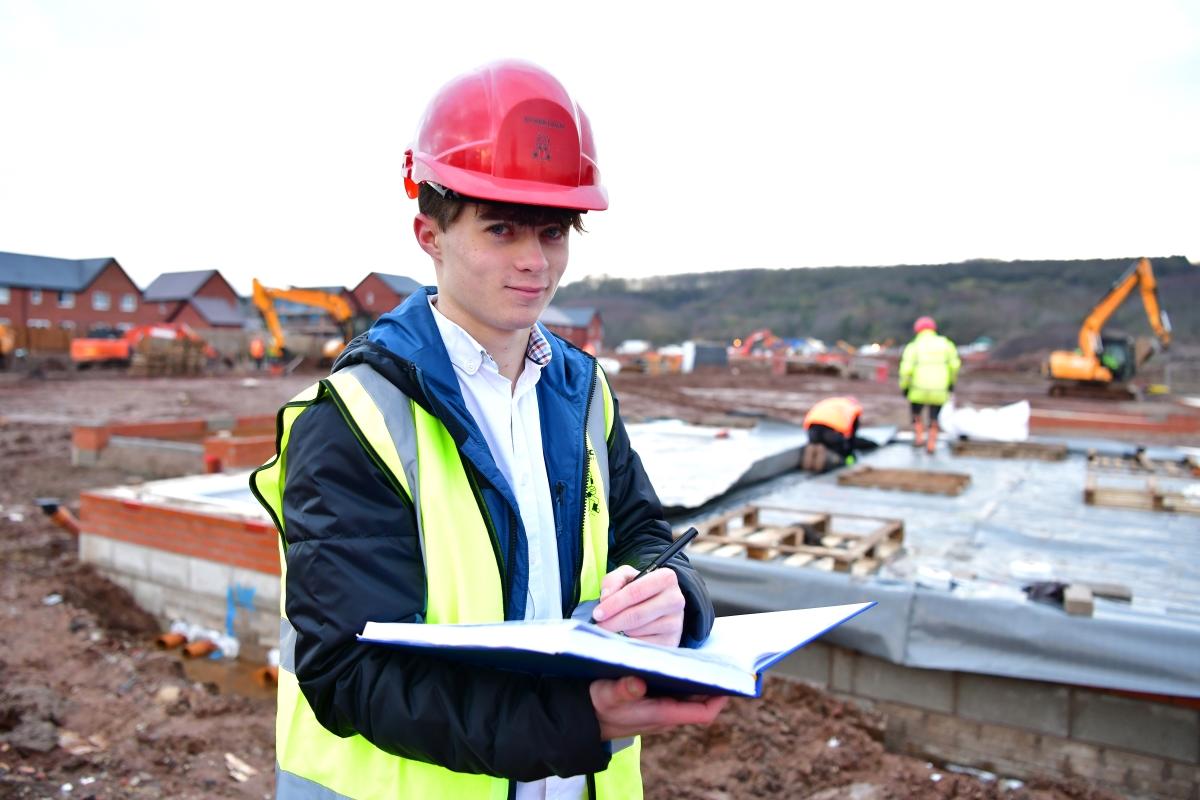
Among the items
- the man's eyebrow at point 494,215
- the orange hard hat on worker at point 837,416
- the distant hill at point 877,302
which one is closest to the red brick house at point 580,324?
the distant hill at point 877,302

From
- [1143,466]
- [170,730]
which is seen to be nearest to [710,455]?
[1143,466]

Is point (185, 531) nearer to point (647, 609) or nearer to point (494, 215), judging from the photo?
point (494, 215)

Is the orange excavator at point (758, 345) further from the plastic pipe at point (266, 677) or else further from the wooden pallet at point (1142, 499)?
the plastic pipe at point (266, 677)

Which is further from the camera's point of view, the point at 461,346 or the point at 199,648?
the point at 199,648

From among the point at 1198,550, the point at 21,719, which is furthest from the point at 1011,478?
the point at 21,719

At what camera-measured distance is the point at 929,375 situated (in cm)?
1045

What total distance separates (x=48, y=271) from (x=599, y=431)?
181 feet

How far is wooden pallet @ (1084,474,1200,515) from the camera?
259 inches

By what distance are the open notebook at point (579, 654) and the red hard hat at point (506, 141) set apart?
71 centimetres

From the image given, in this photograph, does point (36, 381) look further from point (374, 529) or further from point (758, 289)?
point (758, 289)

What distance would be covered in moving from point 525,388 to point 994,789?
3216 millimetres

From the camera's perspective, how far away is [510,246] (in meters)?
1.42

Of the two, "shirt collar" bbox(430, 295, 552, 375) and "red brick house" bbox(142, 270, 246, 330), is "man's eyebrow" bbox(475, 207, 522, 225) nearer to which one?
"shirt collar" bbox(430, 295, 552, 375)

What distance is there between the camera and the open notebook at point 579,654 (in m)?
1.00
